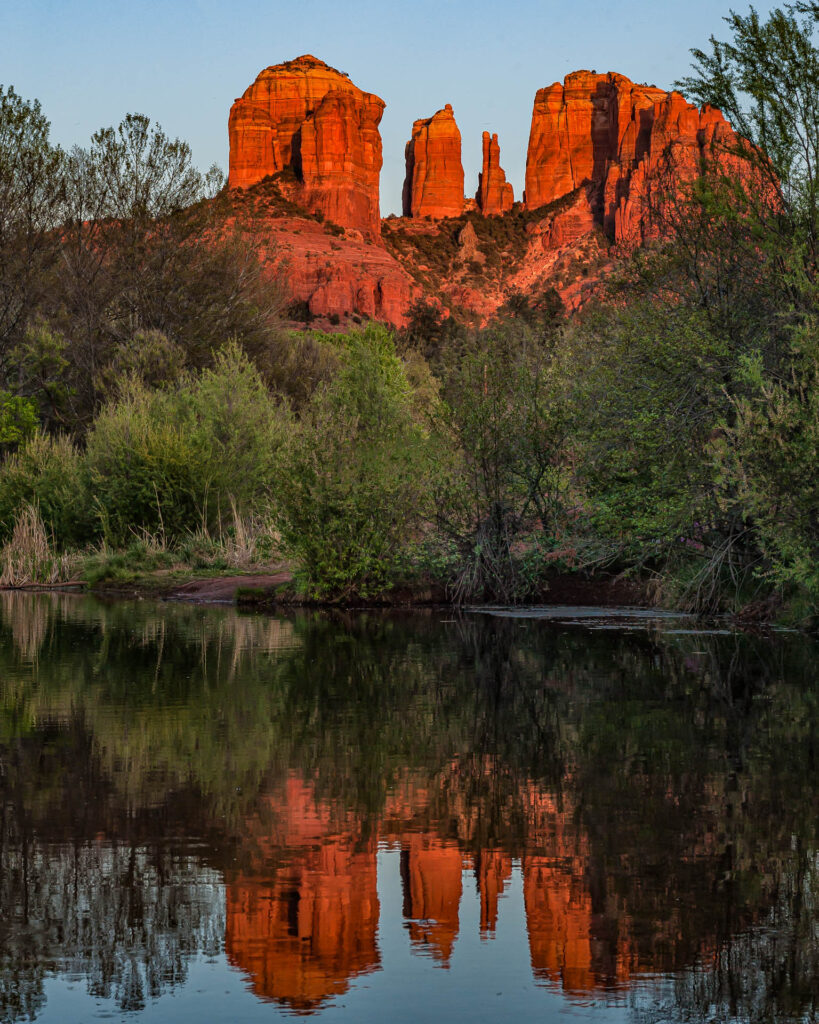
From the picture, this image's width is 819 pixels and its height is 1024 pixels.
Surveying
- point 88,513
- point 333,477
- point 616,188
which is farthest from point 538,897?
point 616,188

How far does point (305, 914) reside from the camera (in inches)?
199

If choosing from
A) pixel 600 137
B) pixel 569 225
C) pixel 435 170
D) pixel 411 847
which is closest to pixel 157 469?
pixel 411 847

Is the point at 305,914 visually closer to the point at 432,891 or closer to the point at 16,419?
the point at 432,891

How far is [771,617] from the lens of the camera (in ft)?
57.3

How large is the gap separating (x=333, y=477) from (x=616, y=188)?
437 feet

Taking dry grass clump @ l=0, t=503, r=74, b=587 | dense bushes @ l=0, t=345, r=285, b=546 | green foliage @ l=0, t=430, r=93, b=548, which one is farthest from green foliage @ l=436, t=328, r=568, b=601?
green foliage @ l=0, t=430, r=93, b=548

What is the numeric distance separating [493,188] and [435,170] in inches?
337

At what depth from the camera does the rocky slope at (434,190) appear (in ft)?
413

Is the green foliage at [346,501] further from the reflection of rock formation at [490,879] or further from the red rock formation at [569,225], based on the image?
the red rock formation at [569,225]

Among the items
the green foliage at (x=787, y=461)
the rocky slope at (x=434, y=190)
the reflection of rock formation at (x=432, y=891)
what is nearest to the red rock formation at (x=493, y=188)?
the rocky slope at (x=434, y=190)

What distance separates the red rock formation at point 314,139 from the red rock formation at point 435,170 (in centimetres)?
1125

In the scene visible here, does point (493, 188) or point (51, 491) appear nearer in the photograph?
point (51, 491)

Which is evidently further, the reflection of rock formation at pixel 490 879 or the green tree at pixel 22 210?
the green tree at pixel 22 210

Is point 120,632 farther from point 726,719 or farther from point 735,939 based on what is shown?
point 735,939
